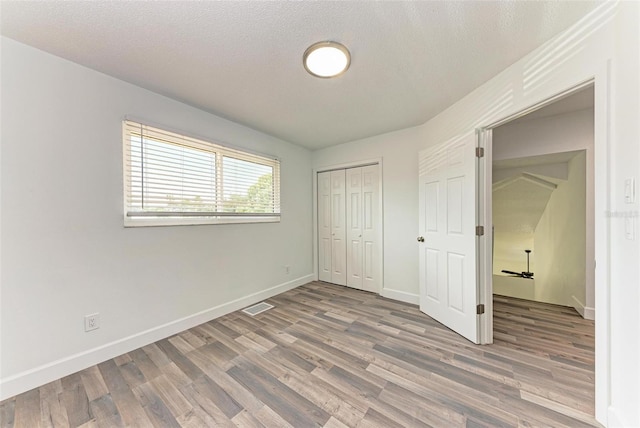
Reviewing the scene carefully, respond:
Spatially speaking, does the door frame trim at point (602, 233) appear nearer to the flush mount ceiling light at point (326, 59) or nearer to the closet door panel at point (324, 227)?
the flush mount ceiling light at point (326, 59)

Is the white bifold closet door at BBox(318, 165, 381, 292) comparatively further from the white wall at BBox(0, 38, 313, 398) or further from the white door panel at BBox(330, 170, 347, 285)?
the white wall at BBox(0, 38, 313, 398)

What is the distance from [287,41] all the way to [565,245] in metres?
4.24

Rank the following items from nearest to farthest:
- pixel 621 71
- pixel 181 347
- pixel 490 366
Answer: pixel 621 71, pixel 490 366, pixel 181 347

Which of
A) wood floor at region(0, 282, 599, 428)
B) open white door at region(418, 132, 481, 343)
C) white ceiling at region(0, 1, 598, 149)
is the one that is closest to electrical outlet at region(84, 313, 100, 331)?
wood floor at region(0, 282, 599, 428)

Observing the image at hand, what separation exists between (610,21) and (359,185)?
272 cm

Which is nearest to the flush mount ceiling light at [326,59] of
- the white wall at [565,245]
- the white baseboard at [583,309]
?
the white wall at [565,245]

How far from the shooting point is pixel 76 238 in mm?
1800

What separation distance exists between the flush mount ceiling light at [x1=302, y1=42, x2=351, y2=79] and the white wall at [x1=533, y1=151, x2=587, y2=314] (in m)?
3.11

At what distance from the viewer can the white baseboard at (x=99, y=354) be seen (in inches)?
61.1

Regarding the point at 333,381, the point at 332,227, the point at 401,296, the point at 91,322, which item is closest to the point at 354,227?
the point at 332,227

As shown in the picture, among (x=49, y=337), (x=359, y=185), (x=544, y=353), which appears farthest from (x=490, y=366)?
(x=49, y=337)

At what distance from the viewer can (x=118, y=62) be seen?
1767 mm

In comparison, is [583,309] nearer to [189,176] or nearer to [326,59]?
[326,59]

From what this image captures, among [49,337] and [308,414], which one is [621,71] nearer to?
[308,414]
